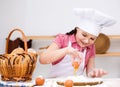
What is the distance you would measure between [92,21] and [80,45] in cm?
17

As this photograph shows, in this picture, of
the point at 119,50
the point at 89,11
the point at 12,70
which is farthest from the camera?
the point at 119,50

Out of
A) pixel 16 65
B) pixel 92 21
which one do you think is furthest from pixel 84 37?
pixel 16 65

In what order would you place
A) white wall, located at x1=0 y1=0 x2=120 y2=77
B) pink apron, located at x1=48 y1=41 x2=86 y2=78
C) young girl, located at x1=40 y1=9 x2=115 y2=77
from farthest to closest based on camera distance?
white wall, located at x1=0 y1=0 x2=120 y2=77
pink apron, located at x1=48 y1=41 x2=86 y2=78
young girl, located at x1=40 y1=9 x2=115 y2=77

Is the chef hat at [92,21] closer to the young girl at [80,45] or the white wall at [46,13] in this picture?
the young girl at [80,45]

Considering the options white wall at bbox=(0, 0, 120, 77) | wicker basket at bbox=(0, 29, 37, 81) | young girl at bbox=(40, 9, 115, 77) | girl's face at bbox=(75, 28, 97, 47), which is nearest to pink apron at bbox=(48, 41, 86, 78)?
young girl at bbox=(40, 9, 115, 77)

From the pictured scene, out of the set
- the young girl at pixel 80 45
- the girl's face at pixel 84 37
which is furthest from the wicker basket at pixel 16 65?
the girl's face at pixel 84 37

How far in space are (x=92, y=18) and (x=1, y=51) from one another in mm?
1913

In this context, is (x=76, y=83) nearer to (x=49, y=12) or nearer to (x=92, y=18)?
(x=92, y=18)

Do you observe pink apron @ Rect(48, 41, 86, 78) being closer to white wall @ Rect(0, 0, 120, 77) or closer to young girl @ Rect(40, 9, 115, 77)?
young girl @ Rect(40, 9, 115, 77)

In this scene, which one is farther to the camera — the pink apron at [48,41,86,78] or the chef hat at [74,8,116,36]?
the pink apron at [48,41,86,78]

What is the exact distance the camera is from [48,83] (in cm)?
120

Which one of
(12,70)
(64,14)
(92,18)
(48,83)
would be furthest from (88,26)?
(64,14)

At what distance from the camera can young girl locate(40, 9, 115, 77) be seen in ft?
4.83

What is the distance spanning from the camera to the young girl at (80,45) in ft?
4.83
